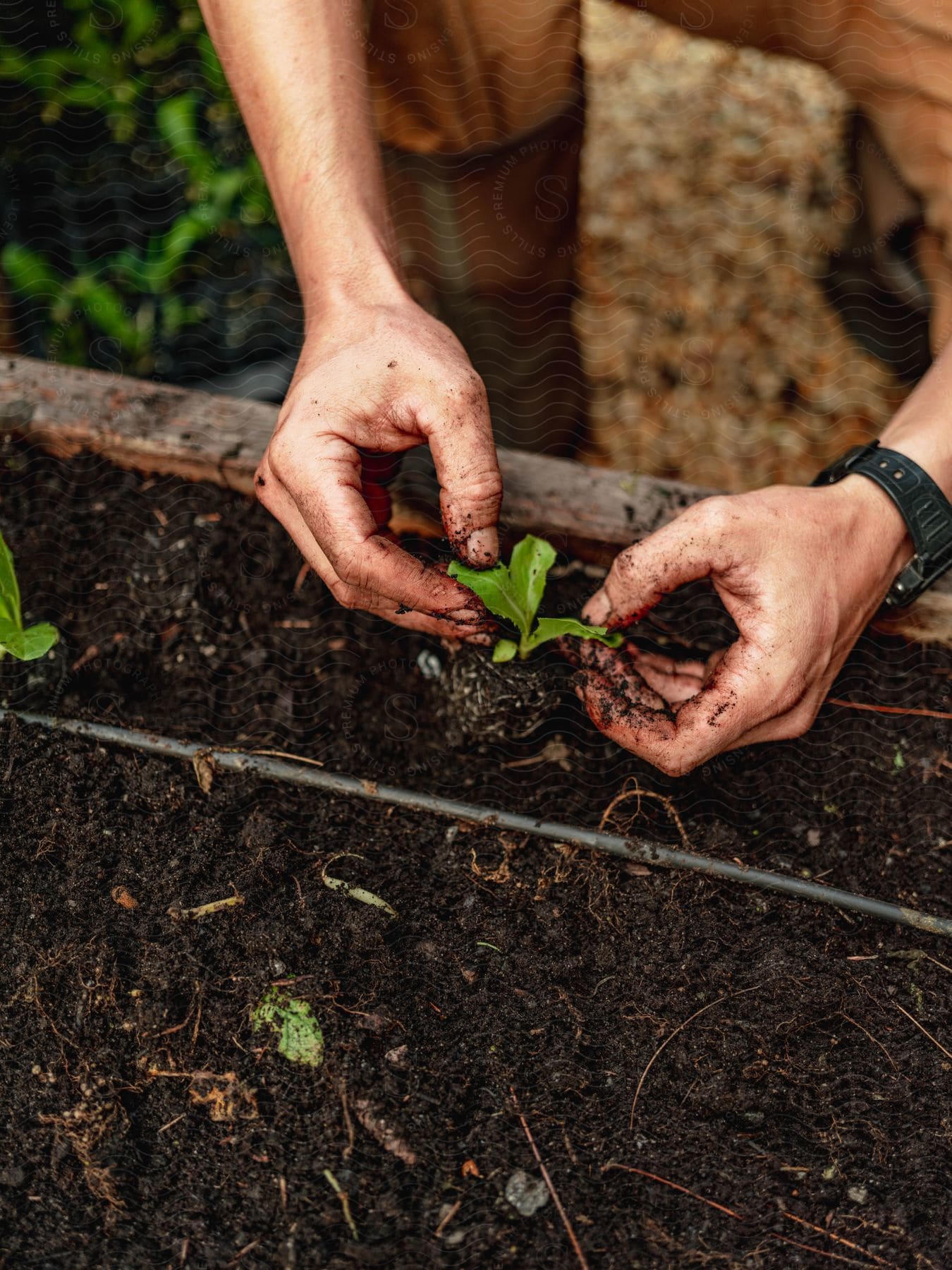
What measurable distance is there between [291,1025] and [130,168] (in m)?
2.06

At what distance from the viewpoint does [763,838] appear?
1331mm

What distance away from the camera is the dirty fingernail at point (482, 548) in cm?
121

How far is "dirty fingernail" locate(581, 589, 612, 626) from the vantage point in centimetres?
126

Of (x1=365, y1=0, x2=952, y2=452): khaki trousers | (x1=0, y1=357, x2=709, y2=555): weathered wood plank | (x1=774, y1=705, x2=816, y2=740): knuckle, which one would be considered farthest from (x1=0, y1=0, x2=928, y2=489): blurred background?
(x1=774, y1=705, x2=816, y2=740): knuckle

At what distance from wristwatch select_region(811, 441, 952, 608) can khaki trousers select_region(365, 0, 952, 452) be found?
382mm

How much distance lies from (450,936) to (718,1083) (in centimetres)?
34

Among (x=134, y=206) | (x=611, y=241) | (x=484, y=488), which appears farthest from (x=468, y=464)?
(x=611, y=241)

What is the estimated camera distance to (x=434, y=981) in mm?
1142

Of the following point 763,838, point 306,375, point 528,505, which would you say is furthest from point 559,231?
point 763,838

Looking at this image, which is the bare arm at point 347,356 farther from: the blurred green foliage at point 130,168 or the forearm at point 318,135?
the blurred green foliage at point 130,168

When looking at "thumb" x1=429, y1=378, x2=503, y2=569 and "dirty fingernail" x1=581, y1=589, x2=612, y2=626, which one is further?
"dirty fingernail" x1=581, y1=589, x2=612, y2=626

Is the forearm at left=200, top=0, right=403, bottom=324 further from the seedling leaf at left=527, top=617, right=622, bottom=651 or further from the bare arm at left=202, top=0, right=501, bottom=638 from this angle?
the seedling leaf at left=527, top=617, right=622, bottom=651

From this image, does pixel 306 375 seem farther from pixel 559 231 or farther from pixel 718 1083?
pixel 559 231

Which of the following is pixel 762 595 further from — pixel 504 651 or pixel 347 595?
pixel 347 595
